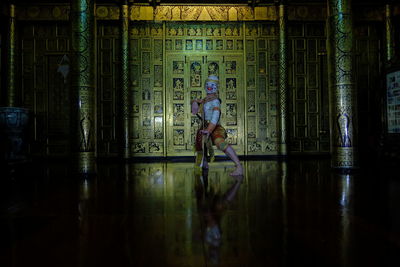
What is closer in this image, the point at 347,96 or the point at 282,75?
the point at 347,96

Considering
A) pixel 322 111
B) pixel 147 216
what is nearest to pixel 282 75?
pixel 322 111

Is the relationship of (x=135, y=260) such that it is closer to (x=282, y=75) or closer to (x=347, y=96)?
(x=347, y=96)

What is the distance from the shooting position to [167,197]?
9.28 ft

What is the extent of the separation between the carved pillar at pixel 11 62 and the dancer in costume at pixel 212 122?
6979mm

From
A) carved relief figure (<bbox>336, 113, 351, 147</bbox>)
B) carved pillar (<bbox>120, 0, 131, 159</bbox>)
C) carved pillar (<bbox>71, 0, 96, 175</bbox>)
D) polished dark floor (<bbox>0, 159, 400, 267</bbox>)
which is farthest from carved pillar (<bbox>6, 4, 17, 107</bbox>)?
carved relief figure (<bbox>336, 113, 351, 147</bbox>)

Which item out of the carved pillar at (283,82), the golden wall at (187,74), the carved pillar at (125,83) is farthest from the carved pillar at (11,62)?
the carved pillar at (283,82)

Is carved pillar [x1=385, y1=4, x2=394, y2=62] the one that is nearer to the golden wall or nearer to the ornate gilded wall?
the golden wall

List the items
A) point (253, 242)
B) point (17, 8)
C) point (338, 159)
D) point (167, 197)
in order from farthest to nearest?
point (17, 8) → point (338, 159) → point (167, 197) → point (253, 242)

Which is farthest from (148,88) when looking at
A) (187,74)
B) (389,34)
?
(389,34)

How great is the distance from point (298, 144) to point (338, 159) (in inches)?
207

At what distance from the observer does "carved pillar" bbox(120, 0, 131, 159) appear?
30.9 ft

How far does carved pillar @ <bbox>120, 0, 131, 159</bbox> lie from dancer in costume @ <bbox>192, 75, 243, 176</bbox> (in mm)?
4450

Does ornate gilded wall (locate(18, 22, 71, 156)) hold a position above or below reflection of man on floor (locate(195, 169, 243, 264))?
above

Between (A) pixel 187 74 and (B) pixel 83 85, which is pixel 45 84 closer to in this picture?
(A) pixel 187 74
